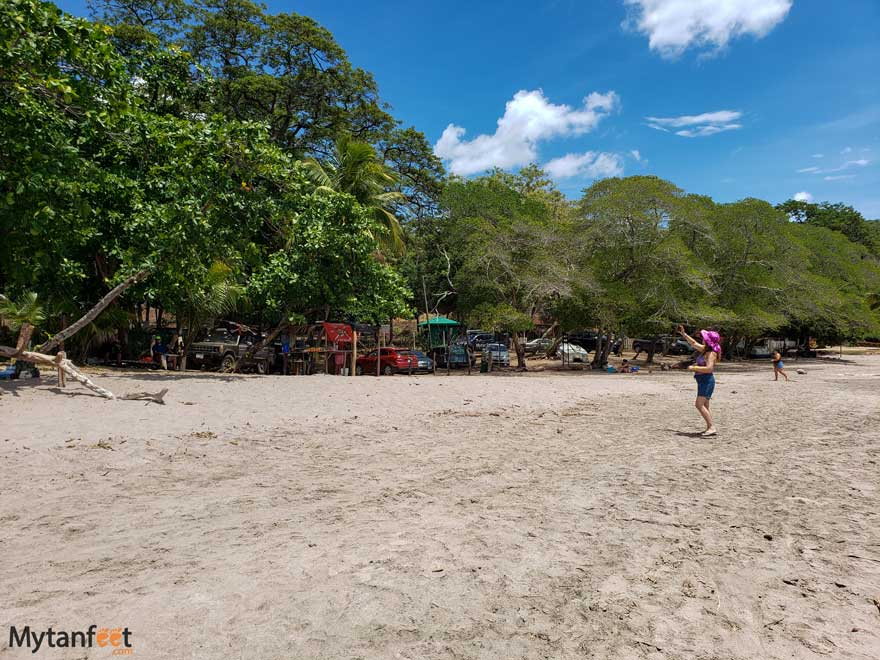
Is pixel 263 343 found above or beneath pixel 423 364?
above

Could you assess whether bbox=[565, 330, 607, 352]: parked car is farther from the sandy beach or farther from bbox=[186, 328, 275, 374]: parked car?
the sandy beach

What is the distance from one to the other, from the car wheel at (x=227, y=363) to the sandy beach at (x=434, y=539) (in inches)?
451

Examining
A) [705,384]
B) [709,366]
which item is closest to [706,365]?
[709,366]

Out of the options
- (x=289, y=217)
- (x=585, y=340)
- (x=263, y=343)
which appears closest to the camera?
(x=289, y=217)

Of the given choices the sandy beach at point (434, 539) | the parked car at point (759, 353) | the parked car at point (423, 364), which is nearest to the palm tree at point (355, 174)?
the parked car at point (423, 364)

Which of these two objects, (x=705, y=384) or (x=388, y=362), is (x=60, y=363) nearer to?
(x=705, y=384)

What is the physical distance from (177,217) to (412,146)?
74.5 feet

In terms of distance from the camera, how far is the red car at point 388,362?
2264 centimetres

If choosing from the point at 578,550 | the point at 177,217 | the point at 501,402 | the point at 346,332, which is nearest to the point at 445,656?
the point at 578,550

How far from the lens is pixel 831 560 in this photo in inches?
160

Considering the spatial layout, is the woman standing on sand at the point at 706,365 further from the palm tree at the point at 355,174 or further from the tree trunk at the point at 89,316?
the palm tree at the point at 355,174

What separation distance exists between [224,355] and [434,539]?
61.9ft

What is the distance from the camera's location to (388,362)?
22.8 metres

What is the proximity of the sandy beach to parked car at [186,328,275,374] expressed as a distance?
1147 cm
